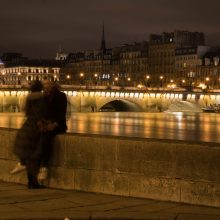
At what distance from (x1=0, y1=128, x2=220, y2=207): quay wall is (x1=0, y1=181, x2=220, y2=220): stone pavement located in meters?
0.17

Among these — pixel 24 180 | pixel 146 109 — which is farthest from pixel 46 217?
pixel 146 109

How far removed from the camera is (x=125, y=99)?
107 m

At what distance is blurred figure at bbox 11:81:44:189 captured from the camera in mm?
8844

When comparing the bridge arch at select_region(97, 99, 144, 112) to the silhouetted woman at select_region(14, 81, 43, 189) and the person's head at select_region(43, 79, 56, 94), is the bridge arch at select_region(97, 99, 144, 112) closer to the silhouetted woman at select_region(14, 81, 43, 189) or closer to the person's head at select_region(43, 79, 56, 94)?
the person's head at select_region(43, 79, 56, 94)

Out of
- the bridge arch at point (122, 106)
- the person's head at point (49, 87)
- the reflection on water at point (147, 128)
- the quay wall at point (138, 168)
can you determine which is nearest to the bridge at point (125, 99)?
the bridge arch at point (122, 106)

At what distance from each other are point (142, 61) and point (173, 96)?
4108cm

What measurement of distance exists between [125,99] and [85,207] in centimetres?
10002

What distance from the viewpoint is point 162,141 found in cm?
824

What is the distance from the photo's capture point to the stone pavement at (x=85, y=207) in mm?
6930

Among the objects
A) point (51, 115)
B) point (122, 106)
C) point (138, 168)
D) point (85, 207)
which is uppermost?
point (51, 115)

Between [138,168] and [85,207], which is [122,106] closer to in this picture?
[138,168]

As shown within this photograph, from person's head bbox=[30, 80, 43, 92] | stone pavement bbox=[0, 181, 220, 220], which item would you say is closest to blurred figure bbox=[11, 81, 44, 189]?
person's head bbox=[30, 80, 43, 92]

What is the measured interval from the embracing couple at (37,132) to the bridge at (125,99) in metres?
85.6

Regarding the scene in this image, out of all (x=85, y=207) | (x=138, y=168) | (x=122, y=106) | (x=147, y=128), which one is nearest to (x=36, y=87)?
(x=138, y=168)
